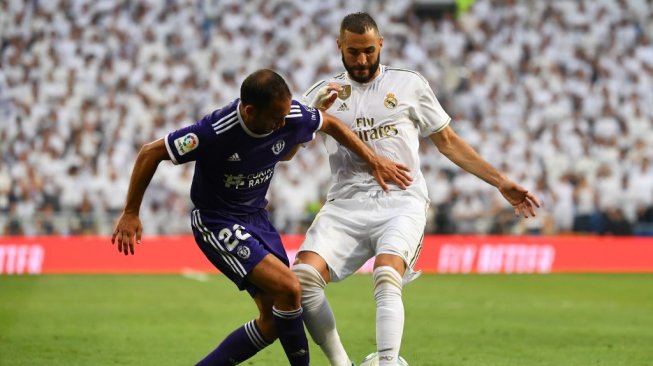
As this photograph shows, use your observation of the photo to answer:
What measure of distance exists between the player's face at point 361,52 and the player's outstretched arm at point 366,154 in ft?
1.41

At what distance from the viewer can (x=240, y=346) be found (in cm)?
775

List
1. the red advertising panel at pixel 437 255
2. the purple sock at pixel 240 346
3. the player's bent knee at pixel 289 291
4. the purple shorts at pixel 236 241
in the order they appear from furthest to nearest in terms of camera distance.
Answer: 1. the red advertising panel at pixel 437 255
2. the purple sock at pixel 240 346
3. the purple shorts at pixel 236 241
4. the player's bent knee at pixel 289 291

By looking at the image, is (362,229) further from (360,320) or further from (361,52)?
(360,320)

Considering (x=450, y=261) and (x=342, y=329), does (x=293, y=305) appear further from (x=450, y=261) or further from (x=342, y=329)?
(x=450, y=261)

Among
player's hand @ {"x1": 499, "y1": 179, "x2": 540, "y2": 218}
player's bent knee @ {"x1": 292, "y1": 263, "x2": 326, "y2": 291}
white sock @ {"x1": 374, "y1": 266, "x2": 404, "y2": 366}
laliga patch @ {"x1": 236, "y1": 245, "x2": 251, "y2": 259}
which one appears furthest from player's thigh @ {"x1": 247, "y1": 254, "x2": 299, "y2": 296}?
player's hand @ {"x1": 499, "y1": 179, "x2": 540, "y2": 218}

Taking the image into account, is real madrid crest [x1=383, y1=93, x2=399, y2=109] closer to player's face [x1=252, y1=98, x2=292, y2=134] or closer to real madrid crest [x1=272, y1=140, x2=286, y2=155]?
real madrid crest [x1=272, y1=140, x2=286, y2=155]

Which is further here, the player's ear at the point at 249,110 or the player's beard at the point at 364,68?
the player's beard at the point at 364,68

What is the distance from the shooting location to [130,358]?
9.76 m

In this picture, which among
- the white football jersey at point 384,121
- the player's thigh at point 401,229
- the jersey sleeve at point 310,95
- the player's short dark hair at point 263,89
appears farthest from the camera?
the jersey sleeve at point 310,95

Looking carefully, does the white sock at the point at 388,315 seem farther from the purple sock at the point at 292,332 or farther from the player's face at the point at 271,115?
the player's face at the point at 271,115

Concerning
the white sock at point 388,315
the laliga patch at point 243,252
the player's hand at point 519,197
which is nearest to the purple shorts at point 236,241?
the laliga patch at point 243,252

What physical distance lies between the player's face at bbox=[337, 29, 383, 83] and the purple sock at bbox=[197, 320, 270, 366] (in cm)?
195

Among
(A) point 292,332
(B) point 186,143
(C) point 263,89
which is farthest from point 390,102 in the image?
(A) point 292,332

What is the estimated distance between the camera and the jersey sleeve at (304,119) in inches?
292
